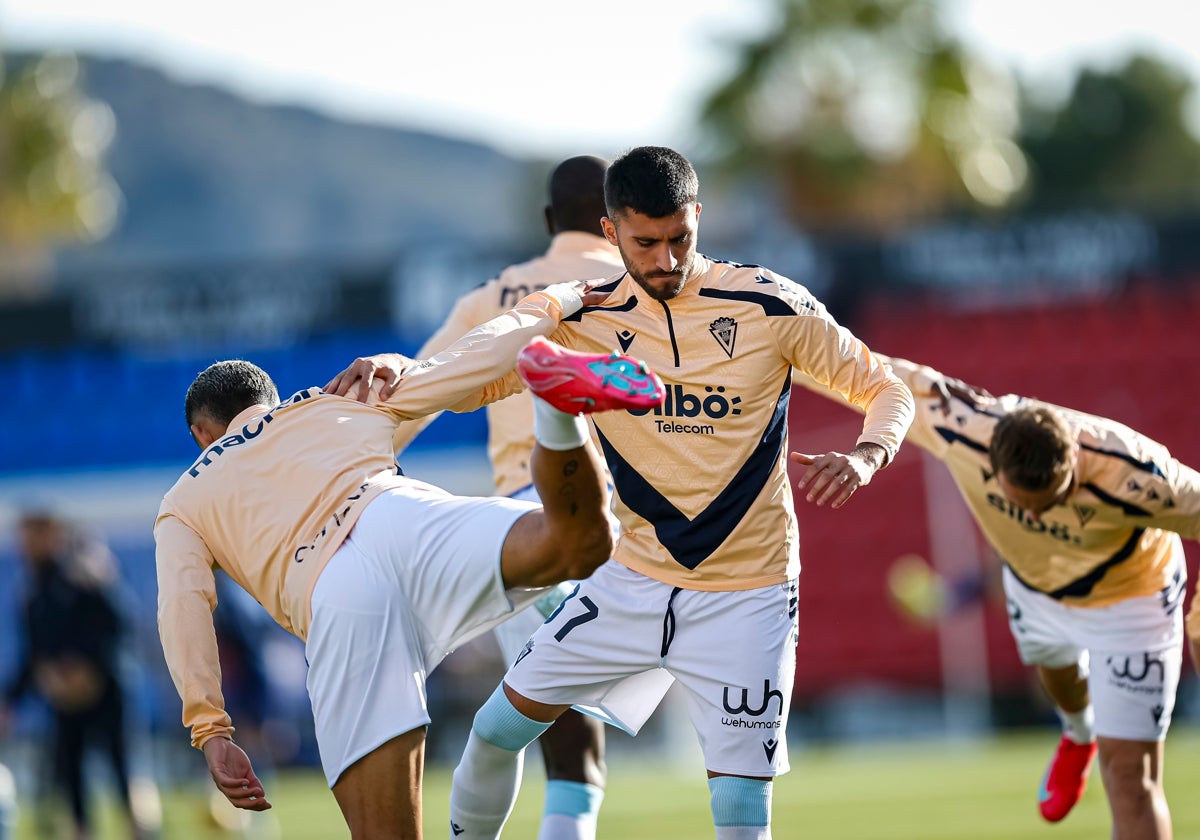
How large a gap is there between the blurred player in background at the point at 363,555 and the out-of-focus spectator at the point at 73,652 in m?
6.53

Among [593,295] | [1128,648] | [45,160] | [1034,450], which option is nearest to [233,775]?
[593,295]

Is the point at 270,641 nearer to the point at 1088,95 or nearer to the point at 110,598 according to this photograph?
the point at 110,598

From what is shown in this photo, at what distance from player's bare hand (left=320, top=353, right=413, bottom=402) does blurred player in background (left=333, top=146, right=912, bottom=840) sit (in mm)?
24

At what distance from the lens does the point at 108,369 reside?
2580cm

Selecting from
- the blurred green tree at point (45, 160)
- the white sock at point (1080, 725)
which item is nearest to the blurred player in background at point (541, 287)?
the white sock at point (1080, 725)

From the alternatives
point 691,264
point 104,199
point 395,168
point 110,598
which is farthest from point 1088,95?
point 395,168

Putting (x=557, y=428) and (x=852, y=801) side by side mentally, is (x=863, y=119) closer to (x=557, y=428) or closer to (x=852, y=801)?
(x=852, y=801)

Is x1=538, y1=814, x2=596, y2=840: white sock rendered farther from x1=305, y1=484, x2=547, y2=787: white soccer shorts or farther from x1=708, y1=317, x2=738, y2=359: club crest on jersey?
x1=708, y1=317, x2=738, y2=359: club crest on jersey

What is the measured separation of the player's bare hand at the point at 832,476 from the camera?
548 cm

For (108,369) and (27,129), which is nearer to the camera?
(108,369)

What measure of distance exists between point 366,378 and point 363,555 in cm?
67

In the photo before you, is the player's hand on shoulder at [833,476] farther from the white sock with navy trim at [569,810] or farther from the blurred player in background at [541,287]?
the white sock with navy trim at [569,810]

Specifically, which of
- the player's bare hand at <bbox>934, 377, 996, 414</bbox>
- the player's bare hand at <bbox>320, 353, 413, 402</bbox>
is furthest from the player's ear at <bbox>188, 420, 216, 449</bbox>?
the player's bare hand at <bbox>934, 377, 996, 414</bbox>

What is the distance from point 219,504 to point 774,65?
3027 centimetres
